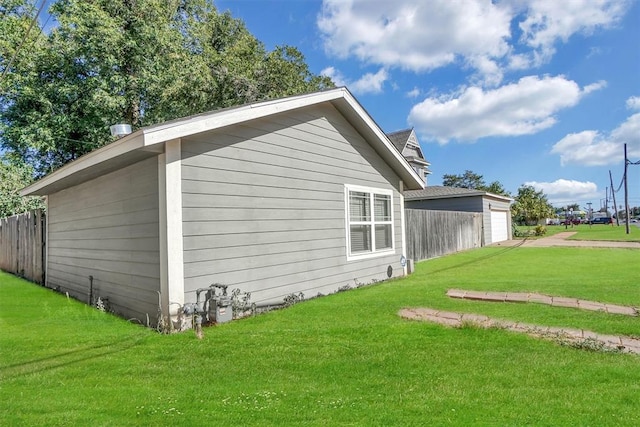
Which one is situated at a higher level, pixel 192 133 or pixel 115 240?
pixel 192 133

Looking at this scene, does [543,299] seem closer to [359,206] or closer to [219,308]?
[359,206]

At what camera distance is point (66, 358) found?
4.04 metres

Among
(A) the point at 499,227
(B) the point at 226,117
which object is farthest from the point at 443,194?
(B) the point at 226,117

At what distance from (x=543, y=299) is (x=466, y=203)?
1526 centimetres

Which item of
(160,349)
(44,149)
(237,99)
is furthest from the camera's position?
(237,99)

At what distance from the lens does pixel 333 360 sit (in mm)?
3844

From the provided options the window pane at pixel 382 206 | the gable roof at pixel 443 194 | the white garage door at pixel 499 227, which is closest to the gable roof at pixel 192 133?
the window pane at pixel 382 206

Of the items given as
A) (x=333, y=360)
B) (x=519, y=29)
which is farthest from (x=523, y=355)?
(x=519, y=29)

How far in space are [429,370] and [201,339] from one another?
8.78 feet

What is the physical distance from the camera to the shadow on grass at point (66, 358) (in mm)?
3688

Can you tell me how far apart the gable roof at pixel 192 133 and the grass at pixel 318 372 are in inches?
93.1

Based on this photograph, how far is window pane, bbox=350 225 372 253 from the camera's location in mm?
8453

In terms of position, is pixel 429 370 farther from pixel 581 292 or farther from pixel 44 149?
pixel 44 149

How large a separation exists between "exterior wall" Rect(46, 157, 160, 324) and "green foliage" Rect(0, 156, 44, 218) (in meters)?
11.1
